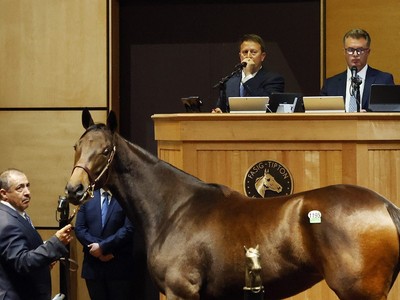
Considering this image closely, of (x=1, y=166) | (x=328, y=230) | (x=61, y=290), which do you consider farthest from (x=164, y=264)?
(x=1, y=166)

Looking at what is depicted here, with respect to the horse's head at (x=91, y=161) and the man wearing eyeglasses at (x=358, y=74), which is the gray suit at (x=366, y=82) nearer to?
the man wearing eyeglasses at (x=358, y=74)

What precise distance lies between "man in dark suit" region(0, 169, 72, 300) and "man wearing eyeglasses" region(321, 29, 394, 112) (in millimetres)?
2291

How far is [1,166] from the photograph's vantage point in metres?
8.02

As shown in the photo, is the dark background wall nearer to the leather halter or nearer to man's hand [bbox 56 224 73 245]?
the leather halter

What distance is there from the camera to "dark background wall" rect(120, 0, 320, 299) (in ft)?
26.6

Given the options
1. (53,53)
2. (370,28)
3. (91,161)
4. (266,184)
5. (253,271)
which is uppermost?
(370,28)

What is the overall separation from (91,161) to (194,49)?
3.15m

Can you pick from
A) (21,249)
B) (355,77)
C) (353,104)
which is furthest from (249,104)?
(21,249)

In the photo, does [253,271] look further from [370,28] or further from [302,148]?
[370,28]

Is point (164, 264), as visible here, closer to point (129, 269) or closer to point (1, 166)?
point (129, 269)

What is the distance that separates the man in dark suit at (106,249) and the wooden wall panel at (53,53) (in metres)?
1.11

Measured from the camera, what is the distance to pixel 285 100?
6.06 meters

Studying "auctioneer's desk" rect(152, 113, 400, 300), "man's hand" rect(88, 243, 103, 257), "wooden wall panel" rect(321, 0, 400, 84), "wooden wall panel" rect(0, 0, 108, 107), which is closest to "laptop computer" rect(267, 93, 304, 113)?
"auctioneer's desk" rect(152, 113, 400, 300)

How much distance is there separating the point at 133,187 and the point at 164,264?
535 millimetres
